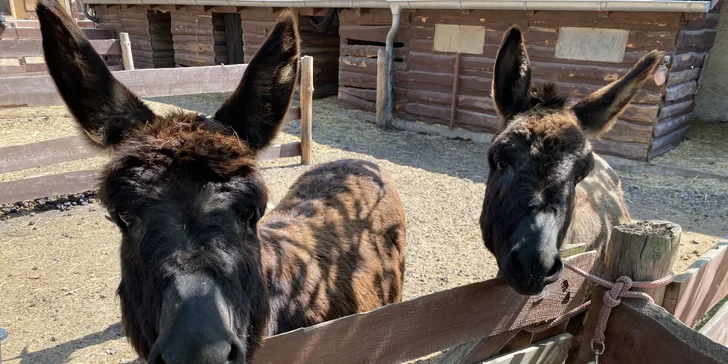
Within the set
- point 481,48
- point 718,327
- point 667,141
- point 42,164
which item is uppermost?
point 481,48

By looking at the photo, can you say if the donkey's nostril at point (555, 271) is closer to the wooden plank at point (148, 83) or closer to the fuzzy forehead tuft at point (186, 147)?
the fuzzy forehead tuft at point (186, 147)

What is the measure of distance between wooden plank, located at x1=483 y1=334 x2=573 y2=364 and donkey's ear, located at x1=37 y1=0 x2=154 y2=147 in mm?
1958

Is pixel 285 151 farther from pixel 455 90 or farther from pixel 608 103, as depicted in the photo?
pixel 608 103

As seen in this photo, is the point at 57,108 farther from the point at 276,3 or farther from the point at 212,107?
the point at 276,3

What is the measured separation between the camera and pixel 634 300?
2.06 meters

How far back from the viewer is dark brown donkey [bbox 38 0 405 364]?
4.99 feet

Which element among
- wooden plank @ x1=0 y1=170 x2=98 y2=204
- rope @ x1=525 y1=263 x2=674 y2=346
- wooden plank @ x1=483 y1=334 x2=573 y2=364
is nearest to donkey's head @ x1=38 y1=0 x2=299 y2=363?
wooden plank @ x1=483 y1=334 x2=573 y2=364

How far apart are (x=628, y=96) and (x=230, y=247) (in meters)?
2.75

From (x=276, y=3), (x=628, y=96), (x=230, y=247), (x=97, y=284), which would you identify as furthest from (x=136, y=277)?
(x=276, y=3)

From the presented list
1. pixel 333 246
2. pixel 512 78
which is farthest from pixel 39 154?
pixel 512 78

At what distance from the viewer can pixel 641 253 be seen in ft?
6.61

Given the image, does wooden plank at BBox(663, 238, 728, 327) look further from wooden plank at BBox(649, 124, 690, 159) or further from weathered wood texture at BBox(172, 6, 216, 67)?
weathered wood texture at BBox(172, 6, 216, 67)

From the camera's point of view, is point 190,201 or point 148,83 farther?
point 148,83

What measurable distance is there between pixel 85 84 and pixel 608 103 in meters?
3.02
